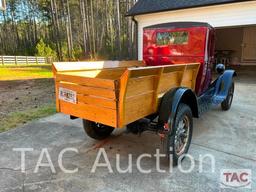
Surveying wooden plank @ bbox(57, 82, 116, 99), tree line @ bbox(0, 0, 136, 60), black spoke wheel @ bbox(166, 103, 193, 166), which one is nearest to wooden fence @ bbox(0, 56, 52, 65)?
tree line @ bbox(0, 0, 136, 60)

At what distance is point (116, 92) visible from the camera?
2252 mm

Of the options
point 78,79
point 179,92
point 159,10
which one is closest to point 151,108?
point 179,92

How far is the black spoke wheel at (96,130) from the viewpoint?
3.44 metres

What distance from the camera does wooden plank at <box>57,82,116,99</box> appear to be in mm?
2299

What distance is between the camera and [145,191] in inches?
92.6

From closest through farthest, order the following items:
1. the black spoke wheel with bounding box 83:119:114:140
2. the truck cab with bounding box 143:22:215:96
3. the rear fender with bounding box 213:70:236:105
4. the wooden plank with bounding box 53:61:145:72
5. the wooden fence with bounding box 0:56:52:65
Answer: the wooden plank with bounding box 53:61:145:72 < the black spoke wheel with bounding box 83:119:114:140 < the truck cab with bounding box 143:22:215:96 < the rear fender with bounding box 213:70:236:105 < the wooden fence with bounding box 0:56:52:65

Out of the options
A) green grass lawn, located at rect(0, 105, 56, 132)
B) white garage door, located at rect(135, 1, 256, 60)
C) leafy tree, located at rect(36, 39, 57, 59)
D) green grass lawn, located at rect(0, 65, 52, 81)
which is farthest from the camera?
leafy tree, located at rect(36, 39, 57, 59)

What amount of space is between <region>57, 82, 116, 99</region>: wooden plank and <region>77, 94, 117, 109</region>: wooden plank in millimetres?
42

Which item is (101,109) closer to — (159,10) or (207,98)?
(207,98)

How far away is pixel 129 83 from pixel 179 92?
88 cm

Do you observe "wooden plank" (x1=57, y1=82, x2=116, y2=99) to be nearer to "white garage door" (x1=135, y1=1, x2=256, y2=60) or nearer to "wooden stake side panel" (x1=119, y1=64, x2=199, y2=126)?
"wooden stake side panel" (x1=119, y1=64, x2=199, y2=126)

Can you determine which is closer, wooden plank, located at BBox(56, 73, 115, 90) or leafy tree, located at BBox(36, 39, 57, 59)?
wooden plank, located at BBox(56, 73, 115, 90)

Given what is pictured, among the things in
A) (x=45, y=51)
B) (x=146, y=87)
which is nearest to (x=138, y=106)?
(x=146, y=87)

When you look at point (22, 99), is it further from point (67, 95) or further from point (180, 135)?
point (180, 135)
